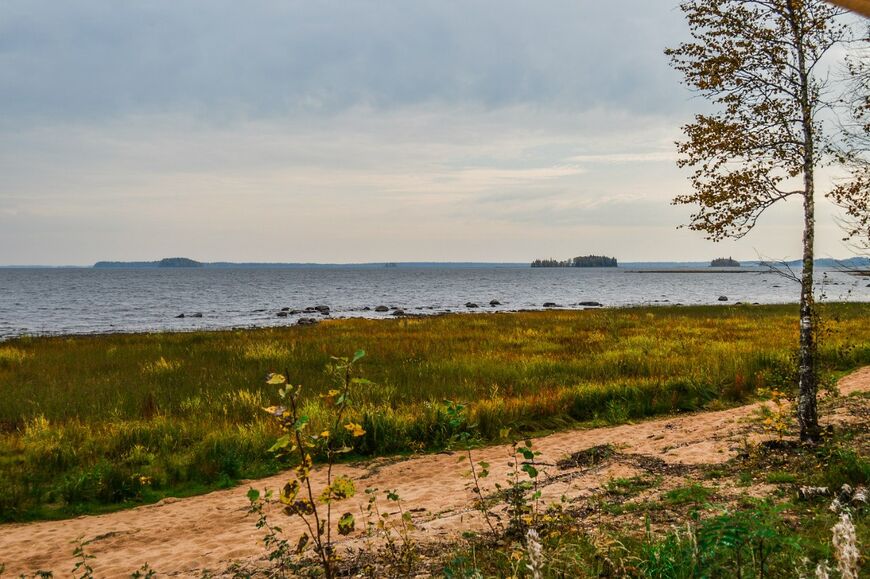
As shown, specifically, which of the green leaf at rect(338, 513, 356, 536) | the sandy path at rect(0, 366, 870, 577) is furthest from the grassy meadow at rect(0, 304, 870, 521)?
the green leaf at rect(338, 513, 356, 536)

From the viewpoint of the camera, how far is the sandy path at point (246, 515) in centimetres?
642

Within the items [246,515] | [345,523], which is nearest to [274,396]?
[246,515]

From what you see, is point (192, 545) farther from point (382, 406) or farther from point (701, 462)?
point (701, 462)

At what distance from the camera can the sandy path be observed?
6.42 metres

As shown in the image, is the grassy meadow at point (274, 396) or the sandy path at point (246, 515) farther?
the grassy meadow at point (274, 396)

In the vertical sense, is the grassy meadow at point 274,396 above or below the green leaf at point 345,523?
below

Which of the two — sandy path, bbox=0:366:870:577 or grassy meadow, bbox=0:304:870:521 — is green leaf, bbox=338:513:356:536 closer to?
grassy meadow, bbox=0:304:870:521

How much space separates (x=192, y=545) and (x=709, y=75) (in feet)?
34.6

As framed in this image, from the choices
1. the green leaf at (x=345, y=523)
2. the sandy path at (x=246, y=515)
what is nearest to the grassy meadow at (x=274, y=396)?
the sandy path at (x=246, y=515)

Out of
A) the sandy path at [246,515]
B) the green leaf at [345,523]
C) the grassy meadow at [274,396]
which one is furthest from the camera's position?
the grassy meadow at [274,396]

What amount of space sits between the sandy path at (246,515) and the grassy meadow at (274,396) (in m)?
0.84

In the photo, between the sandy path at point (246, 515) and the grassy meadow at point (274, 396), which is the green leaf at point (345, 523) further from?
the sandy path at point (246, 515)

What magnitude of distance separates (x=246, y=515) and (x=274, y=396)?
24.4 ft

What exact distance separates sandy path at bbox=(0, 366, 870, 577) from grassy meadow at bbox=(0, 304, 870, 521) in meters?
0.84
